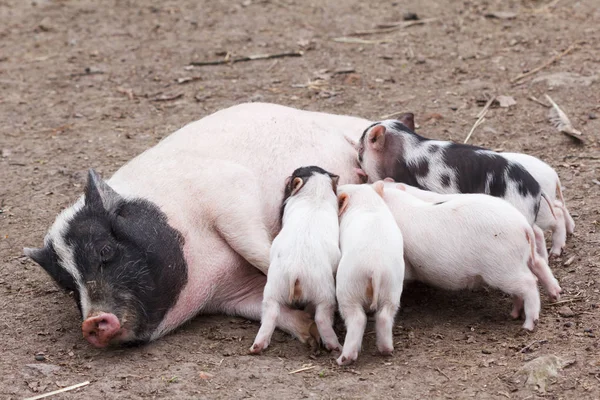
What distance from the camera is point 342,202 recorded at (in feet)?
16.6

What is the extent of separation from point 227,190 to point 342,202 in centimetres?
67

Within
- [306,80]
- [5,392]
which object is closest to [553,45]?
[306,80]

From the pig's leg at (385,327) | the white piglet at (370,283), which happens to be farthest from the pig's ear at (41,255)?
the pig's leg at (385,327)

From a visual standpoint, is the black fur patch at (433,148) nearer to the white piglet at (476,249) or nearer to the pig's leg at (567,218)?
the white piglet at (476,249)

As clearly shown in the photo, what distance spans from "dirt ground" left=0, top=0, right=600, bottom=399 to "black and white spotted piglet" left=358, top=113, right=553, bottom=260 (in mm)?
556

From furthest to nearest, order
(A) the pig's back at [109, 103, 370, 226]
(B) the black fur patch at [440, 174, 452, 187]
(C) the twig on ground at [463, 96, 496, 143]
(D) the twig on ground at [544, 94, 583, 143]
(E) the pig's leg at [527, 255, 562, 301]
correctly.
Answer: (C) the twig on ground at [463, 96, 496, 143] → (D) the twig on ground at [544, 94, 583, 143] → (B) the black fur patch at [440, 174, 452, 187] → (A) the pig's back at [109, 103, 370, 226] → (E) the pig's leg at [527, 255, 562, 301]

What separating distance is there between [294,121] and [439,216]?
5.01 feet

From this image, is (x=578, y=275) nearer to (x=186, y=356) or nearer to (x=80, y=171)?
(x=186, y=356)

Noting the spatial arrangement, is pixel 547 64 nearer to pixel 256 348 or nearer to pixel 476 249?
pixel 476 249

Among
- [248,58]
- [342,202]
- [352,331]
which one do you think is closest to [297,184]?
[342,202]

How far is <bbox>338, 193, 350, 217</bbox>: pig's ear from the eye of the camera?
501cm

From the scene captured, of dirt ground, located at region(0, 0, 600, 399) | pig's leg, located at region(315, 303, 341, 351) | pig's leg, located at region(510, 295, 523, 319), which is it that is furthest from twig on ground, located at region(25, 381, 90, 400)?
pig's leg, located at region(510, 295, 523, 319)

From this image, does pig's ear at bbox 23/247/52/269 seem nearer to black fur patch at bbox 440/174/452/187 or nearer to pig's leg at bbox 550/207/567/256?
black fur patch at bbox 440/174/452/187

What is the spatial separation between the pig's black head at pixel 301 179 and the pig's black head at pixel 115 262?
680mm
